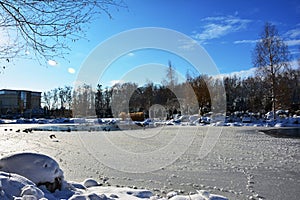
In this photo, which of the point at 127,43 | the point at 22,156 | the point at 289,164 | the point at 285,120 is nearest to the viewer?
the point at 22,156

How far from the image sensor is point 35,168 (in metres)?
3.37

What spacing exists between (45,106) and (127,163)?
48.2 m

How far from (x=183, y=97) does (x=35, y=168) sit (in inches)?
1170

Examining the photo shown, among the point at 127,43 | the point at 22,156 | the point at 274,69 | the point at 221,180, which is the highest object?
the point at 274,69

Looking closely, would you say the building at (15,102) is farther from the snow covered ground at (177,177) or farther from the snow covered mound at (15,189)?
the snow covered mound at (15,189)

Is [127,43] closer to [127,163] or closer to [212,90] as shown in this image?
[127,163]

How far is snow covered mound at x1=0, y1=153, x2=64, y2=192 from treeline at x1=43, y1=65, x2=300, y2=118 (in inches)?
878

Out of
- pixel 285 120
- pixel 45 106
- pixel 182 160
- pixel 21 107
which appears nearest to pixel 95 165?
pixel 182 160

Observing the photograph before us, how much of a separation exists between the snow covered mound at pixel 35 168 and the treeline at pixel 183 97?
878 inches

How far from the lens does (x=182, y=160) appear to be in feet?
21.1

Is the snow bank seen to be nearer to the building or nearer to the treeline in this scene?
the treeline

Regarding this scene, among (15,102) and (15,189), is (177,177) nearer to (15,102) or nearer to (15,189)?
(15,189)

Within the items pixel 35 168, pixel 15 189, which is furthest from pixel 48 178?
pixel 15 189

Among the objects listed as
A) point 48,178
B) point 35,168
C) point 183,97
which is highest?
point 183,97
